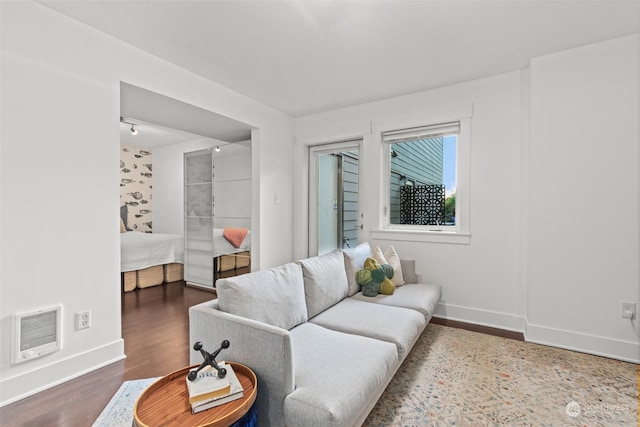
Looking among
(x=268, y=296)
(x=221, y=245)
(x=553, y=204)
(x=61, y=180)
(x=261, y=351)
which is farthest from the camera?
(x=221, y=245)

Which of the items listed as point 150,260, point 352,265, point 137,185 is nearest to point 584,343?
point 352,265

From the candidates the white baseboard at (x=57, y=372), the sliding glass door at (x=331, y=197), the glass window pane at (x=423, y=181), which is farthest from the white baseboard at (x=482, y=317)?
the white baseboard at (x=57, y=372)

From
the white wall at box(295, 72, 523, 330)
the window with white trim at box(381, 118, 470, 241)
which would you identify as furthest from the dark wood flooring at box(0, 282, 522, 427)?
the window with white trim at box(381, 118, 470, 241)

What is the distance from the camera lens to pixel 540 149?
2699mm

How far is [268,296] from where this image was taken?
1850 millimetres

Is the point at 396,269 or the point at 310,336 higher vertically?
the point at 396,269

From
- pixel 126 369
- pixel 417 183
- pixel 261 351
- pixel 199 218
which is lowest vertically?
pixel 126 369

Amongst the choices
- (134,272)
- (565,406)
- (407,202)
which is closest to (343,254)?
(407,202)

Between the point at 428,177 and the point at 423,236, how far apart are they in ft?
2.33

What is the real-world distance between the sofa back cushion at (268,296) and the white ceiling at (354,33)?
1770mm

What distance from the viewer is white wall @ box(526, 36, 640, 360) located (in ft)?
7.85

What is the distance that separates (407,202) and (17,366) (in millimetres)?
3634

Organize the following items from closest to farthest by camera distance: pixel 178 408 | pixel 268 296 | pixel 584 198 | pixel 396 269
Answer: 1. pixel 178 408
2. pixel 268 296
3. pixel 584 198
4. pixel 396 269

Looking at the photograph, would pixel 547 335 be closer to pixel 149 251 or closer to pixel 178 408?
pixel 178 408
